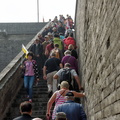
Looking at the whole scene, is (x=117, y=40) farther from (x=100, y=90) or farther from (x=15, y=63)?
(x=15, y=63)

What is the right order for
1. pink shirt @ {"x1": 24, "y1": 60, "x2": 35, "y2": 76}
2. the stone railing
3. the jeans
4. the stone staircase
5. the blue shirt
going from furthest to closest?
1. pink shirt @ {"x1": 24, "y1": 60, "x2": 35, "y2": 76}
2. the jeans
3. the stone railing
4. the stone staircase
5. the blue shirt

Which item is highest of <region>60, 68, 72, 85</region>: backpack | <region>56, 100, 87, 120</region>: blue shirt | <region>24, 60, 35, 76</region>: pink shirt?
<region>24, 60, 35, 76</region>: pink shirt

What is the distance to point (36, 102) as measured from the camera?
33.2 ft

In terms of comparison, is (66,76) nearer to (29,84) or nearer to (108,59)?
(29,84)

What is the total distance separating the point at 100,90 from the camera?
559 cm

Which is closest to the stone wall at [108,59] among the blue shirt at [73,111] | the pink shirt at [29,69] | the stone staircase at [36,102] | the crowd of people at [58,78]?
the blue shirt at [73,111]

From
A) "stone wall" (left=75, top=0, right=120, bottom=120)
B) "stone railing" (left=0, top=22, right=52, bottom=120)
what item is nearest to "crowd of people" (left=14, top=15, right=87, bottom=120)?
"stone railing" (left=0, top=22, right=52, bottom=120)

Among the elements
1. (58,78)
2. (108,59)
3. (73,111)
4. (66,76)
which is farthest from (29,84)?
(108,59)

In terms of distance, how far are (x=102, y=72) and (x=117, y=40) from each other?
1.32 m

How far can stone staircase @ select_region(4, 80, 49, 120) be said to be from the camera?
9539 millimetres

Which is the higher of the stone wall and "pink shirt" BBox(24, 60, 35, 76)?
A: "pink shirt" BBox(24, 60, 35, 76)

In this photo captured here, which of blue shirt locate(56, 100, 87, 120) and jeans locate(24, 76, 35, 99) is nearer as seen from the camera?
blue shirt locate(56, 100, 87, 120)

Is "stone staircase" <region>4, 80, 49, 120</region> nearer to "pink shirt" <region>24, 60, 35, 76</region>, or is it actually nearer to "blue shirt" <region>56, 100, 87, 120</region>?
"pink shirt" <region>24, 60, 35, 76</region>

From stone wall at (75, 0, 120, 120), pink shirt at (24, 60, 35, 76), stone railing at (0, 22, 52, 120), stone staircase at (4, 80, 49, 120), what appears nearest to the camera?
stone wall at (75, 0, 120, 120)
